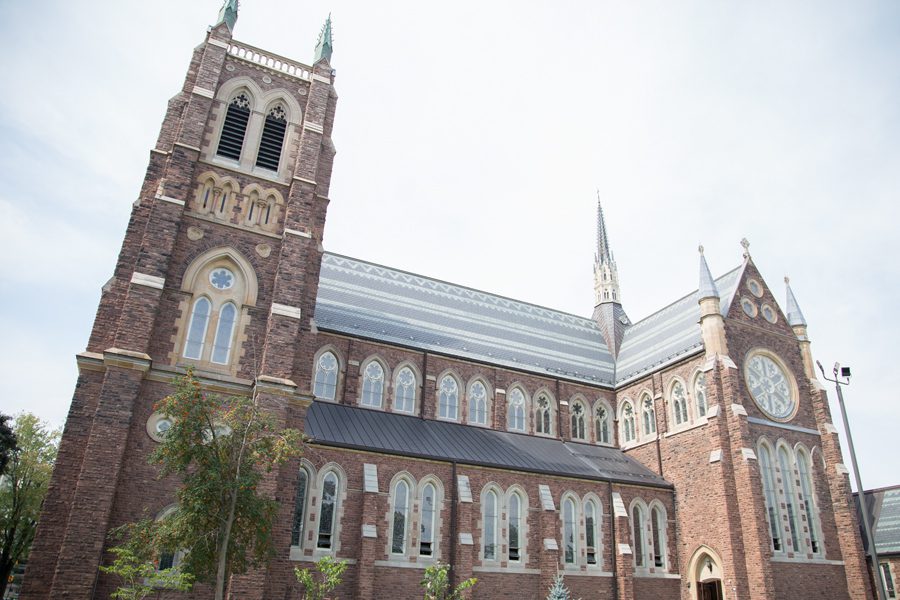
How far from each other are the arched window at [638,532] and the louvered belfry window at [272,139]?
21.1 meters

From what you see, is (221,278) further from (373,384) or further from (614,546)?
(614,546)

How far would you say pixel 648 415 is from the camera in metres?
31.2

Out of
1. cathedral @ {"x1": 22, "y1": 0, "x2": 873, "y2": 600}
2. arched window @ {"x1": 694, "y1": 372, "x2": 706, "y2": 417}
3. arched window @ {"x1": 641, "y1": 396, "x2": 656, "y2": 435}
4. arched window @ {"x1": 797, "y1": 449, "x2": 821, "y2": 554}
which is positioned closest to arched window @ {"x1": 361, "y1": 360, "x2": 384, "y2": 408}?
cathedral @ {"x1": 22, "y1": 0, "x2": 873, "y2": 600}

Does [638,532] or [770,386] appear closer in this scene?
[638,532]

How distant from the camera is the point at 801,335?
1236 inches

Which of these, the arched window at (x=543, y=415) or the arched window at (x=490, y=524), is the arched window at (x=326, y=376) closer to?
the arched window at (x=490, y=524)

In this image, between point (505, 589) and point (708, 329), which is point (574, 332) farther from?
point (505, 589)

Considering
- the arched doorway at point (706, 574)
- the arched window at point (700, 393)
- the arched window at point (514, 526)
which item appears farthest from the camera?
the arched window at point (700, 393)

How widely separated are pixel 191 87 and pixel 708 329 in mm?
24363

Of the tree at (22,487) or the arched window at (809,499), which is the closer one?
the arched window at (809,499)

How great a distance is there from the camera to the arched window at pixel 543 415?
31.0 m

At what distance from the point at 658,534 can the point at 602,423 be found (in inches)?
272

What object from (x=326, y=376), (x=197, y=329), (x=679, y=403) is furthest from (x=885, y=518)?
(x=197, y=329)

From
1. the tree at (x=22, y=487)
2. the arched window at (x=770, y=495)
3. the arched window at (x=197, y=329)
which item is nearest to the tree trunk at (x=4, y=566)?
the tree at (x=22, y=487)
